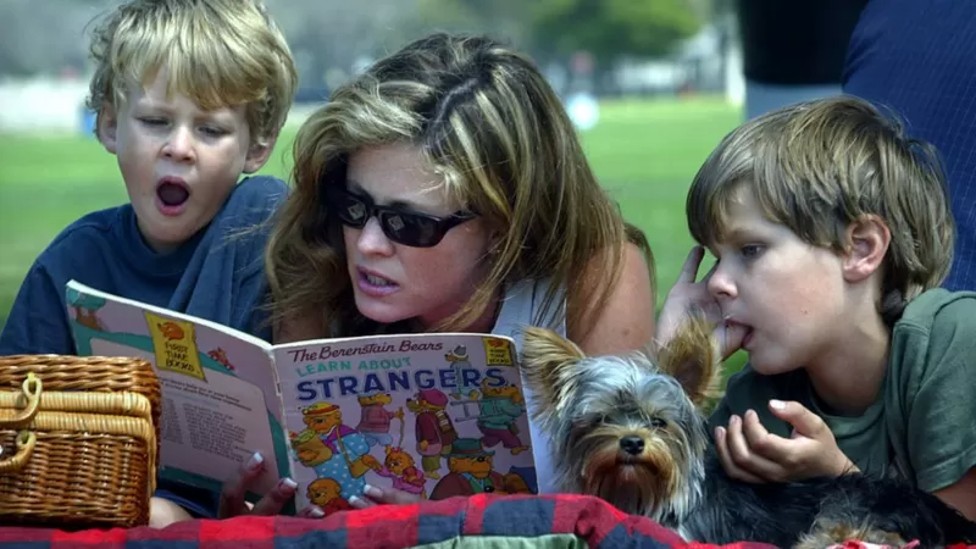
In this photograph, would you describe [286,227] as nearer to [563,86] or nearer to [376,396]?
[376,396]

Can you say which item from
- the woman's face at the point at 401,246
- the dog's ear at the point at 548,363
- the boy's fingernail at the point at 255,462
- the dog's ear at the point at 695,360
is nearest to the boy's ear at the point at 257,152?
the woman's face at the point at 401,246

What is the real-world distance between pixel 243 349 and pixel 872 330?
1.06m

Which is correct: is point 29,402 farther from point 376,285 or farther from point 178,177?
point 178,177

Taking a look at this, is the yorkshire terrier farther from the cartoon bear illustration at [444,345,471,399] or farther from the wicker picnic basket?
the wicker picnic basket

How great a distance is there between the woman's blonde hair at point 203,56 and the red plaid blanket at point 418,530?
1089mm

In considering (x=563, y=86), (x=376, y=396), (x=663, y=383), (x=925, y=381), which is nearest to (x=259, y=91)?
(x=376, y=396)

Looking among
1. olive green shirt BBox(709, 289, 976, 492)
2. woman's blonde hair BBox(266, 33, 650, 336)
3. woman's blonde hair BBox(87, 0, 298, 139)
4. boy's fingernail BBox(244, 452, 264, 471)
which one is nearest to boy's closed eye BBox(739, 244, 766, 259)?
olive green shirt BBox(709, 289, 976, 492)

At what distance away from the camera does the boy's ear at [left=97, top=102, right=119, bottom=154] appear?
3123 millimetres

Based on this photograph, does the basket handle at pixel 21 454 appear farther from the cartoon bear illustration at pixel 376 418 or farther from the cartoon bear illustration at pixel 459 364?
the cartoon bear illustration at pixel 459 364

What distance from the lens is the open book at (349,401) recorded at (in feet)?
8.00

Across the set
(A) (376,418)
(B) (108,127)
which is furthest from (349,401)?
(B) (108,127)

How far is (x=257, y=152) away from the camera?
319 centimetres

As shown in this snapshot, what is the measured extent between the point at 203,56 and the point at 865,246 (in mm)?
1342

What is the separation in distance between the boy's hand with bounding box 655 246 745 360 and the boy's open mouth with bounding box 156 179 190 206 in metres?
1.01
